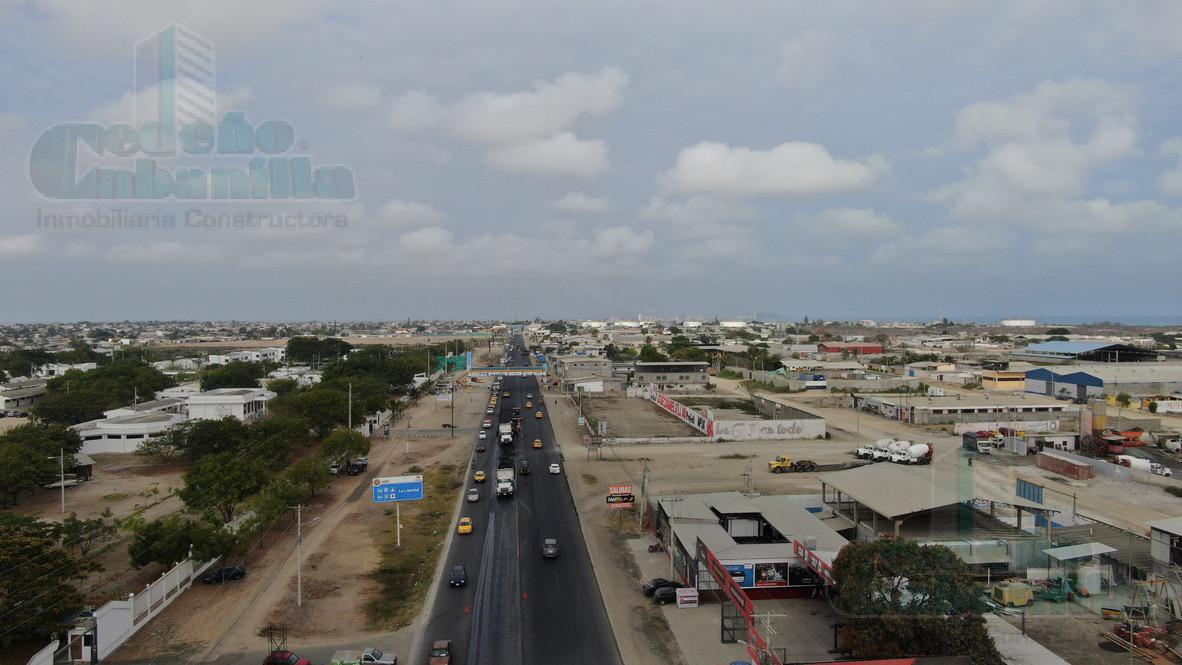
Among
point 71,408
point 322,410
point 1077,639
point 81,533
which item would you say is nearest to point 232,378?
point 71,408

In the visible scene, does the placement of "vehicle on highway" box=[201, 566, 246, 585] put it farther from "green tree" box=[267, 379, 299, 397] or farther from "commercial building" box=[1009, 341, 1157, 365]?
"commercial building" box=[1009, 341, 1157, 365]

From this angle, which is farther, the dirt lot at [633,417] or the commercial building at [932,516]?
the dirt lot at [633,417]

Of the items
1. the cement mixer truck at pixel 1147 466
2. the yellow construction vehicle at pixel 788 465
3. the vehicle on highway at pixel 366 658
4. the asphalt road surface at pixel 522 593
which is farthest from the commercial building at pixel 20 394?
the cement mixer truck at pixel 1147 466

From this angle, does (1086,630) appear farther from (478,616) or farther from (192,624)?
(192,624)

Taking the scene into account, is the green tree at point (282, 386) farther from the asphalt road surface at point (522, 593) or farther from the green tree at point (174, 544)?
the green tree at point (174, 544)

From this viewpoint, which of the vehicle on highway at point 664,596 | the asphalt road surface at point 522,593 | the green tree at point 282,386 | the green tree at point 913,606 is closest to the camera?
the green tree at point 913,606

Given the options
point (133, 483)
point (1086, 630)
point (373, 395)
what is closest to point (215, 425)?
point (133, 483)
